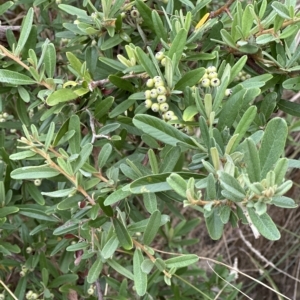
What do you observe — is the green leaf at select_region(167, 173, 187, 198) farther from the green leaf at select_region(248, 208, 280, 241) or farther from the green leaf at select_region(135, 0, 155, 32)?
the green leaf at select_region(135, 0, 155, 32)

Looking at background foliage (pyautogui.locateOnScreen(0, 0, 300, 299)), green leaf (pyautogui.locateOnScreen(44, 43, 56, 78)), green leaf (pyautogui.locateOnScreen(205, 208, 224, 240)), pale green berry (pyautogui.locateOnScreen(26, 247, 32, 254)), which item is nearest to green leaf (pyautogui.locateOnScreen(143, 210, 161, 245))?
background foliage (pyautogui.locateOnScreen(0, 0, 300, 299))

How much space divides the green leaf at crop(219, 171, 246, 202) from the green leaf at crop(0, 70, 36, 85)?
17.8 inches

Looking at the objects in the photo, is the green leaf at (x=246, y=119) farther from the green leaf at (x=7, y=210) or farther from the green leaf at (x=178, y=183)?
the green leaf at (x=7, y=210)

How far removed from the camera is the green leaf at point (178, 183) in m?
0.61

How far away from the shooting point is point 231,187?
567 millimetres

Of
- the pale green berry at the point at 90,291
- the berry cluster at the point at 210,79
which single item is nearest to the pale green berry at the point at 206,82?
the berry cluster at the point at 210,79

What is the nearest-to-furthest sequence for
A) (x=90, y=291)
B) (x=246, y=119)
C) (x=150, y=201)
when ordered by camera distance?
(x=246, y=119)
(x=150, y=201)
(x=90, y=291)

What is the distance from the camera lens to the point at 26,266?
114 cm

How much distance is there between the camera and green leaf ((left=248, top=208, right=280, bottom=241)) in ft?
1.94

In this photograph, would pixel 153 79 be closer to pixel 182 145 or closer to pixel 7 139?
pixel 182 145

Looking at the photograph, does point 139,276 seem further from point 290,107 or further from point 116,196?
point 290,107

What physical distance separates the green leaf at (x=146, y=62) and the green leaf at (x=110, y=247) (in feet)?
1.01

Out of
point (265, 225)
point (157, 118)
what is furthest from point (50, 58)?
point (265, 225)

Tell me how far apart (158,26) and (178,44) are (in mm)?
110
